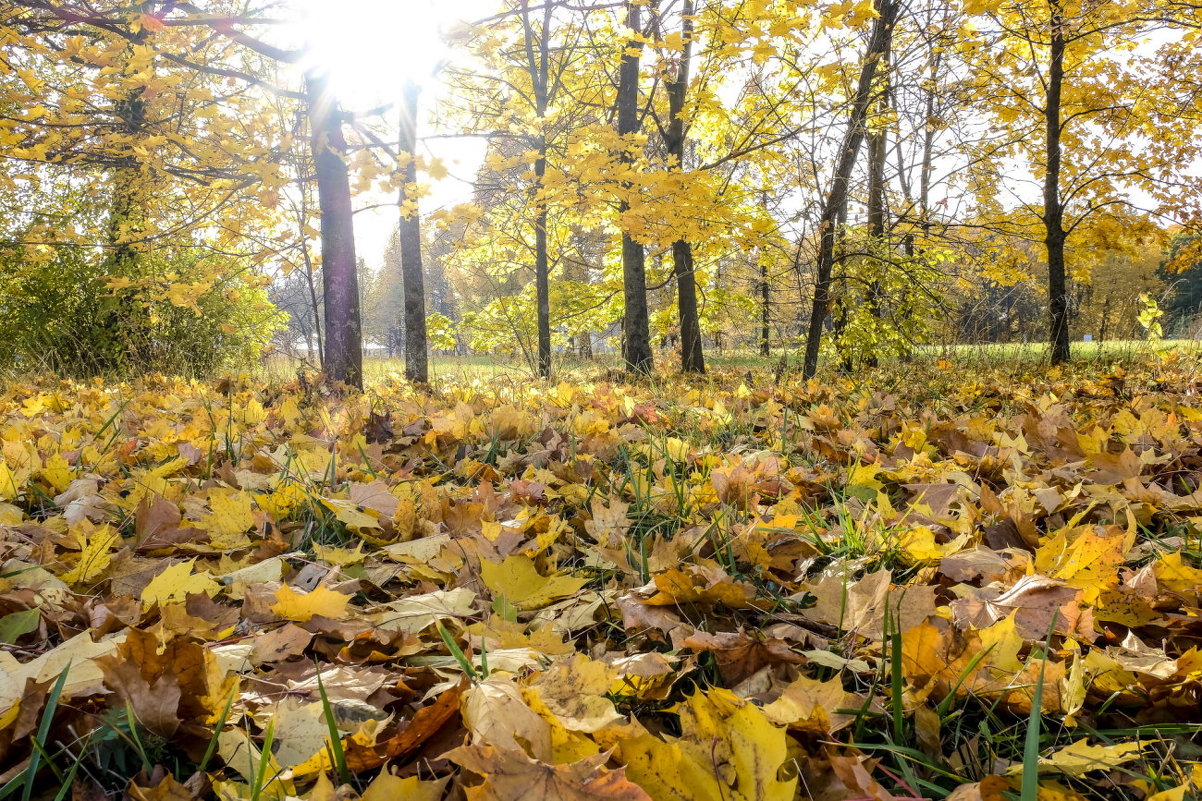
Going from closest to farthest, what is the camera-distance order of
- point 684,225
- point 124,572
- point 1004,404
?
point 124,572
point 1004,404
point 684,225

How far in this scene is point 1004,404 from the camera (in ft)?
10.5

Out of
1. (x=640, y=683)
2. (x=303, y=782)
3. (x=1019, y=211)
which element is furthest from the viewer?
(x=1019, y=211)

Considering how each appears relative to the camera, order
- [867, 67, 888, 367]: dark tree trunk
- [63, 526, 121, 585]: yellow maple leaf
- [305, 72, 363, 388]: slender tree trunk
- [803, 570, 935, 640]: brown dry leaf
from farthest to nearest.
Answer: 1. [867, 67, 888, 367]: dark tree trunk
2. [305, 72, 363, 388]: slender tree trunk
3. [63, 526, 121, 585]: yellow maple leaf
4. [803, 570, 935, 640]: brown dry leaf

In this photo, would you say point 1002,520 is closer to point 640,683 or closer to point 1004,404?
point 640,683

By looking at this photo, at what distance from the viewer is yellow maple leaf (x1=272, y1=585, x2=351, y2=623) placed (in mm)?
980

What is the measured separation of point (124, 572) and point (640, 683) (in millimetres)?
1001

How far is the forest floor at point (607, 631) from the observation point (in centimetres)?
68

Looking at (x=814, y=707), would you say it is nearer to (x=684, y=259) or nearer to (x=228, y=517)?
(x=228, y=517)

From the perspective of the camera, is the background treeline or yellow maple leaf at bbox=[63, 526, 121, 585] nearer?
yellow maple leaf at bbox=[63, 526, 121, 585]

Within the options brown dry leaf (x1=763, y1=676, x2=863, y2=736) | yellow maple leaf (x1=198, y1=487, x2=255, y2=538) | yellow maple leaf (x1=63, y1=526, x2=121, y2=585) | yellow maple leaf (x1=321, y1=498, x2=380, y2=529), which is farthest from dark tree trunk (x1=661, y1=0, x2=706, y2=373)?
brown dry leaf (x1=763, y1=676, x2=863, y2=736)

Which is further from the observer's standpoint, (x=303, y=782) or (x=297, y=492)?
(x=297, y=492)

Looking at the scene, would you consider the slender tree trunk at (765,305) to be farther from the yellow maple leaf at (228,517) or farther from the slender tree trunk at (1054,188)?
the yellow maple leaf at (228,517)

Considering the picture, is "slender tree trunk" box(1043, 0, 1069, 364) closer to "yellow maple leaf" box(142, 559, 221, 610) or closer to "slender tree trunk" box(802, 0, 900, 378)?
"slender tree trunk" box(802, 0, 900, 378)

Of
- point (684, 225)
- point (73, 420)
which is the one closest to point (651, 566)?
point (73, 420)
